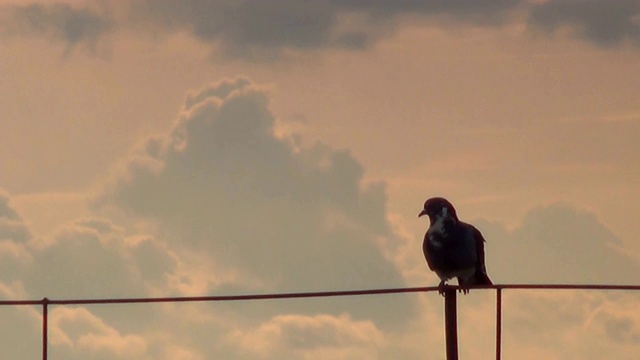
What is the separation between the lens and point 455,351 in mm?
10398

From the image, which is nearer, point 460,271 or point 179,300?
point 179,300

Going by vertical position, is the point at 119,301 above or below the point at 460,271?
below

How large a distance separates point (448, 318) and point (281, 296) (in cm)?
134

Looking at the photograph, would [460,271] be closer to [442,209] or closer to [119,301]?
[442,209]

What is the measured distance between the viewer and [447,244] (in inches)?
640

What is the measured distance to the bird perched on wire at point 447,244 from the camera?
1617 cm

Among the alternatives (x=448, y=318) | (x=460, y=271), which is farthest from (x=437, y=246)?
(x=448, y=318)

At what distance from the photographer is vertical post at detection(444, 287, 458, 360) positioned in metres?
10.4

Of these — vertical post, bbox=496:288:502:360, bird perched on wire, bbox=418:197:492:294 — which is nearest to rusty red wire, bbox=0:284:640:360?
vertical post, bbox=496:288:502:360

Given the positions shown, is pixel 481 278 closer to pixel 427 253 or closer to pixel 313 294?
pixel 427 253

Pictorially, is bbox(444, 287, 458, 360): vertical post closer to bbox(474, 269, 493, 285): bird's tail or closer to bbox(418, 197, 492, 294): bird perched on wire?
bbox(418, 197, 492, 294): bird perched on wire

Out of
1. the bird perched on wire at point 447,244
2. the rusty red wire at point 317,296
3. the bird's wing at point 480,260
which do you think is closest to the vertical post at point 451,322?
the rusty red wire at point 317,296

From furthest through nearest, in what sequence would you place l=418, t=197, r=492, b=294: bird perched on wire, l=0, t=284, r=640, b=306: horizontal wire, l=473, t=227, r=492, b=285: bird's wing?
1. l=473, t=227, r=492, b=285: bird's wing
2. l=418, t=197, r=492, b=294: bird perched on wire
3. l=0, t=284, r=640, b=306: horizontal wire

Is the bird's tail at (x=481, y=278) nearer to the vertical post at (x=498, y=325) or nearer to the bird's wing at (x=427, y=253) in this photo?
the bird's wing at (x=427, y=253)
